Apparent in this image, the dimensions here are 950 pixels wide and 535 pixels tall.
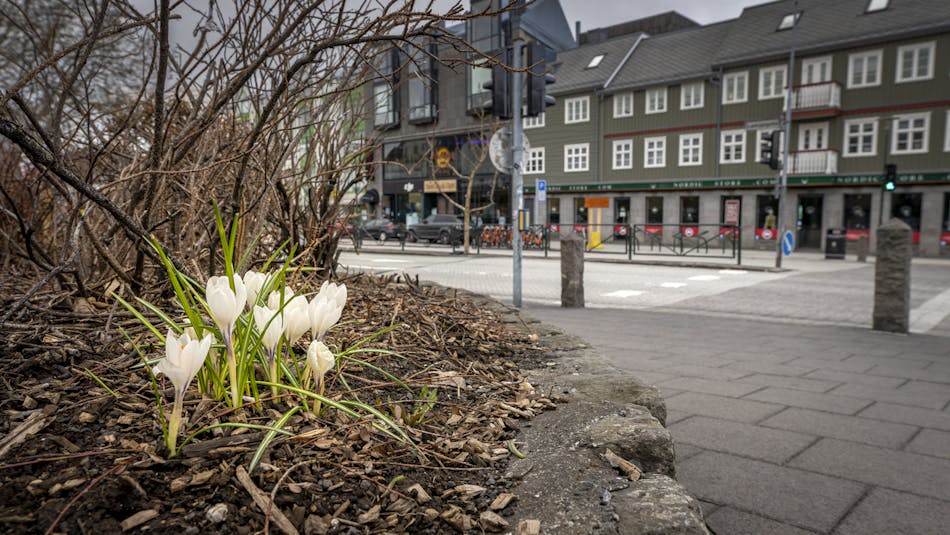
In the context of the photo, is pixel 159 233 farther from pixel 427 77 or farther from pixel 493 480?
pixel 493 480

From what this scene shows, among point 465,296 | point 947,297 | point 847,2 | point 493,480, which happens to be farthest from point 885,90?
point 493,480

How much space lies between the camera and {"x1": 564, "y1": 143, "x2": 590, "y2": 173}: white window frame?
3606 centimetres

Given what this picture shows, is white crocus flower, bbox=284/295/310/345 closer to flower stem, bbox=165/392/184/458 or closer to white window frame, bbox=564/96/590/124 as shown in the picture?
flower stem, bbox=165/392/184/458

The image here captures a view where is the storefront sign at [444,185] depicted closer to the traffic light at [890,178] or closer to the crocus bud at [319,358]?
the traffic light at [890,178]

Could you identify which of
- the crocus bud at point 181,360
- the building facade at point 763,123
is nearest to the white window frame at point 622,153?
the building facade at point 763,123

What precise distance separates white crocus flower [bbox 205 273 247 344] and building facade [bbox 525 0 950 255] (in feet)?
Result: 75.3

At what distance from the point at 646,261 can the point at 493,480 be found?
2012 cm

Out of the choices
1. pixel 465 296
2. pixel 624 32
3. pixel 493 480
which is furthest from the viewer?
pixel 624 32

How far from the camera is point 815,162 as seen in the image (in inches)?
1123

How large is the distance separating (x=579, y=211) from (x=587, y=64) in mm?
8909

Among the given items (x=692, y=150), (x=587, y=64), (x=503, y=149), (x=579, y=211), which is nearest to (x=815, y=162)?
(x=692, y=150)

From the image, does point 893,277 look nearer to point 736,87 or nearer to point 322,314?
point 322,314

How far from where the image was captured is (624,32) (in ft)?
149

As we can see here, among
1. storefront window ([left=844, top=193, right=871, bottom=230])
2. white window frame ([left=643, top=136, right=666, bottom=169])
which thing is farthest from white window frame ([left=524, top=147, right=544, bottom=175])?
storefront window ([left=844, top=193, right=871, bottom=230])
